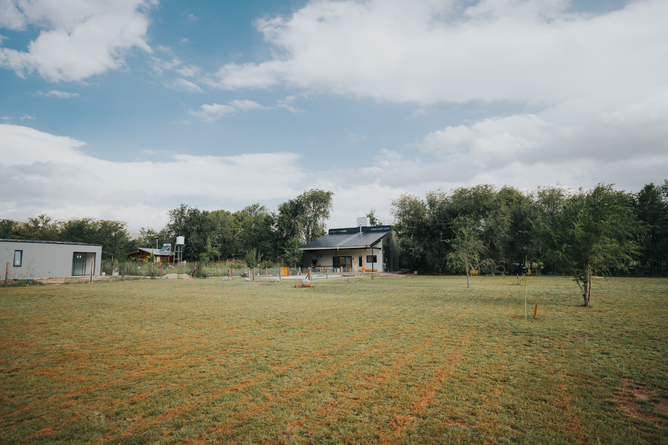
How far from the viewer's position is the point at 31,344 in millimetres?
6434

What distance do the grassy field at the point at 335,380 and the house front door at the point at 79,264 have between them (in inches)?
1056

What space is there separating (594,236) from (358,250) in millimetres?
30079

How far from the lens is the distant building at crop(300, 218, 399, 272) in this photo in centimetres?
3941

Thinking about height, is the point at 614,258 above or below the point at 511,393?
above

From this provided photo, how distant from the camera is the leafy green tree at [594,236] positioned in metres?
11.1

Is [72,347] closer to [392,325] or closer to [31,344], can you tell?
[31,344]

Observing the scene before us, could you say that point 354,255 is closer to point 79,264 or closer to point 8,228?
point 79,264

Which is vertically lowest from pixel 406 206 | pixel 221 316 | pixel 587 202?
pixel 221 316

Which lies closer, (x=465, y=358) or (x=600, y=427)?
(x=600, y=427)

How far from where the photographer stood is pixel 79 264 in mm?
31312

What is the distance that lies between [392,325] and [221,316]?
4.89 meters

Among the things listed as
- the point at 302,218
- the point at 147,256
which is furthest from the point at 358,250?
the point at 147,256

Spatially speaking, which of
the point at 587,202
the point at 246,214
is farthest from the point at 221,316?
the point at 246,214

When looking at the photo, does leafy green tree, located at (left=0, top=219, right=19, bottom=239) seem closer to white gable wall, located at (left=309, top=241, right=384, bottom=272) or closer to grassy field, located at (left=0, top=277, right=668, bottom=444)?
white gable wall, located at (left=309, top=241, right=384, bottom=272)
